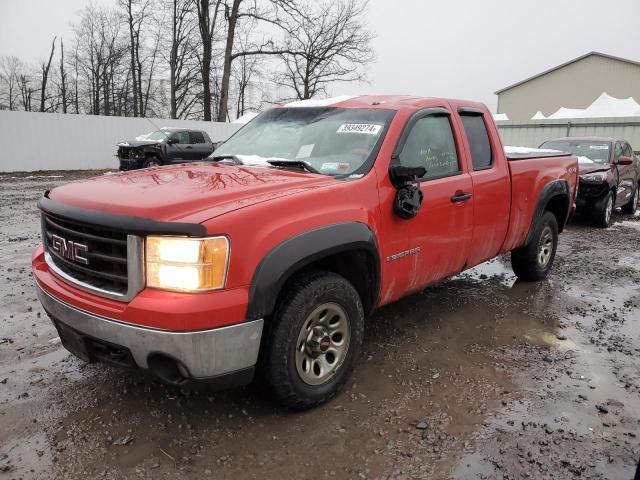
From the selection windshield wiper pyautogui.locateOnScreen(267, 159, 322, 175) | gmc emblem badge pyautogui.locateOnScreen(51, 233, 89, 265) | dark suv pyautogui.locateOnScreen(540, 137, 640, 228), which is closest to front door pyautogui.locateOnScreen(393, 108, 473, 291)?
windshield wiper pyautogui.locateOnScreen(267, 159, 322, 175)

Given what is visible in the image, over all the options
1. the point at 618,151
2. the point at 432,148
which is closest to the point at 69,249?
the point at 432,148

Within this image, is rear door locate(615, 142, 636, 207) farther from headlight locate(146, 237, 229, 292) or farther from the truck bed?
headlight locate(146, 237, 229, 292)

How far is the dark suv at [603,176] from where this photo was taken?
913cm

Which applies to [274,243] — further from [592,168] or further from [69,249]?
[592,168]

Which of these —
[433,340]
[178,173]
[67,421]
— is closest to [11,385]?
[67,421]

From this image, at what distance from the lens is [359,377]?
10.9 feet

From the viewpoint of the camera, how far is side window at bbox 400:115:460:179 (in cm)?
354

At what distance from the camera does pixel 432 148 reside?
12.3 ft

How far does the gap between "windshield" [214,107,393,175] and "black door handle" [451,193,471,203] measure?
2.56ft

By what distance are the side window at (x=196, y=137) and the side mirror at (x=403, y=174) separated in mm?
15672

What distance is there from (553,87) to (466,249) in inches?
1894

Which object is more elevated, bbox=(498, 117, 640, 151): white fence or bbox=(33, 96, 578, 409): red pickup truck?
bbox=(498, 117, 640, 151): white fence

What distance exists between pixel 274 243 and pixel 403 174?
1.09m

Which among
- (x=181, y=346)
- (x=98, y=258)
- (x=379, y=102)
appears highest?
→ (x=379, y=102)
